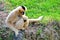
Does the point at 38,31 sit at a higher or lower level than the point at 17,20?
lower

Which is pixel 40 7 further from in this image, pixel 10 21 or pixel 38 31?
pixel 10 21

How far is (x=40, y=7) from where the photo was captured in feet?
45.4

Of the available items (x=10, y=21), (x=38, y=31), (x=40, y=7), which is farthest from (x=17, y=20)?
(x=40, y=7)

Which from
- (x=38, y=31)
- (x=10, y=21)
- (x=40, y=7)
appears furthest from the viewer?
(x=40, y=7)

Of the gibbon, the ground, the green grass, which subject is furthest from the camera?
the green grass

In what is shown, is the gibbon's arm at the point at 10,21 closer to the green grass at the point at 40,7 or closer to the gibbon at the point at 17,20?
the gibbon at the point at 17,20

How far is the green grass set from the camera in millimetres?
13035

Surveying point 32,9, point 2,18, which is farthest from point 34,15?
point 2,18

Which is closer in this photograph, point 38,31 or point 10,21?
point 10,21

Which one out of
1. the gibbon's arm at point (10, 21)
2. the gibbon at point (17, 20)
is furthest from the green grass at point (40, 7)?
the gibbon's arm at point (10, 21)

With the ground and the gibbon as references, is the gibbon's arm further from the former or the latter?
the ground

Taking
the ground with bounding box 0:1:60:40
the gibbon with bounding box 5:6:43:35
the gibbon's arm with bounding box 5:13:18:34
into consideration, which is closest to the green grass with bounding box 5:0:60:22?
the ground with bounding box 0:1:60:40

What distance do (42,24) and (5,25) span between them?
4.98 ft

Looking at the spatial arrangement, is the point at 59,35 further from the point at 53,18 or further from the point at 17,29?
the point at 17,29
